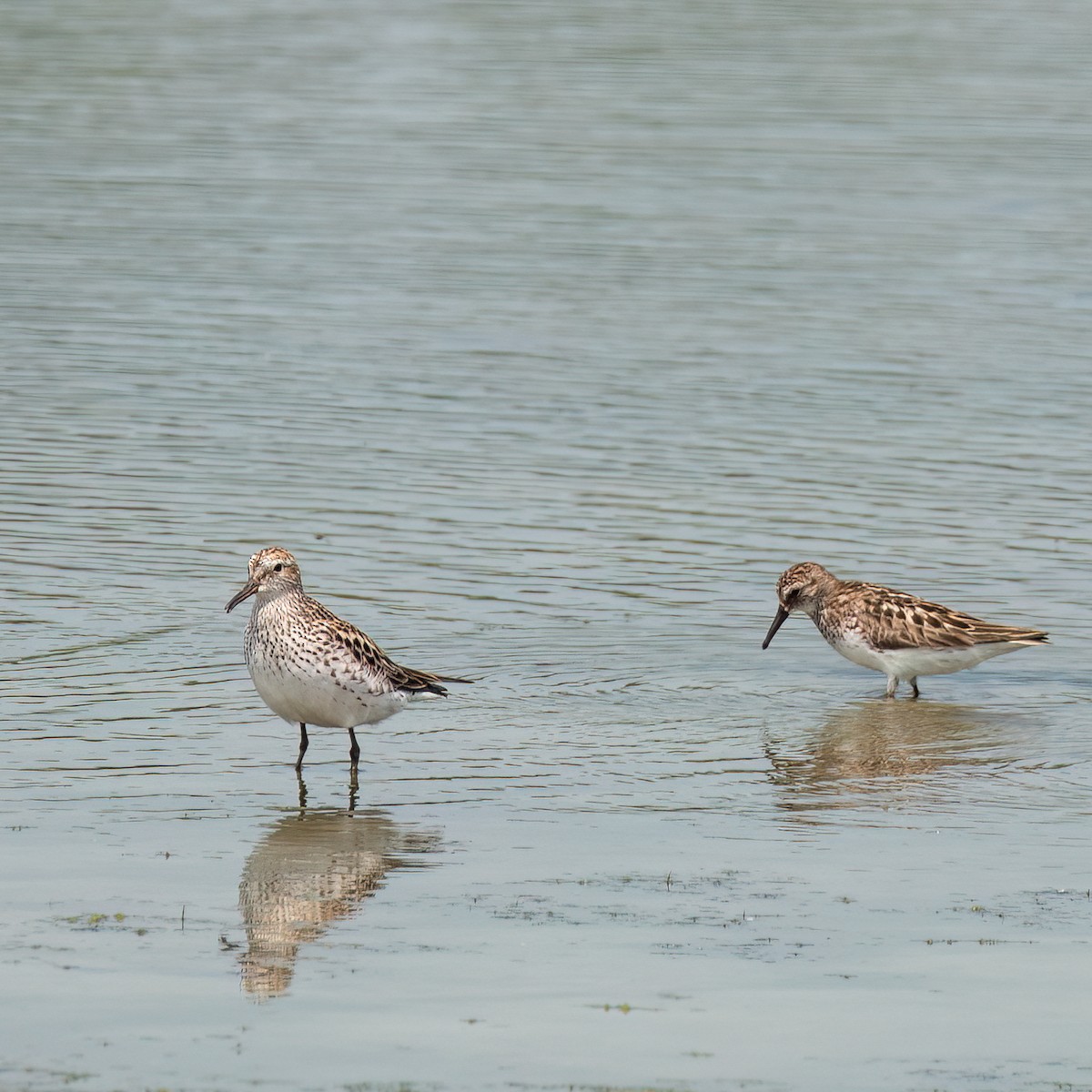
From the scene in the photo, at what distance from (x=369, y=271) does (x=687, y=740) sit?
1564cm

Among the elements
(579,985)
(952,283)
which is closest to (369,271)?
(952,283)

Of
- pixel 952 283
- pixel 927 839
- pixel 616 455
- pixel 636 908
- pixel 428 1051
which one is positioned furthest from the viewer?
pixel 952 283

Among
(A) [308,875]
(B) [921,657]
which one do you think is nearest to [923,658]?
(B) [921,657]

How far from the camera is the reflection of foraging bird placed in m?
14.8

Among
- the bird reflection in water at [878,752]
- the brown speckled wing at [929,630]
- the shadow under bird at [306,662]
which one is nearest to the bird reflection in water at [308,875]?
the shadow under bird at [306,662]

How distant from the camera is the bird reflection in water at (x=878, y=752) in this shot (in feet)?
41.5

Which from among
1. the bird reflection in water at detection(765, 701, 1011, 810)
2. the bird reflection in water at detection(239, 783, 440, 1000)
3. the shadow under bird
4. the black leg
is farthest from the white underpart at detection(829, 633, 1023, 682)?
the bird reflection in water at detection(239, 783, 440, 1000)

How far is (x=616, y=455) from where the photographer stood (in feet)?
68.7

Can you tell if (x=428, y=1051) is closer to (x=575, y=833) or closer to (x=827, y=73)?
(x=575, y=833)

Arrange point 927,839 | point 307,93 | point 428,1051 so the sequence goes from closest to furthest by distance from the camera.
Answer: point 428,1051, point 927,839, point 307,93

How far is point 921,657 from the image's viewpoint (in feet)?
48.8

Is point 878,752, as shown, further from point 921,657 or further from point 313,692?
point 313,692

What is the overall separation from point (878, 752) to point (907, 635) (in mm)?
1417

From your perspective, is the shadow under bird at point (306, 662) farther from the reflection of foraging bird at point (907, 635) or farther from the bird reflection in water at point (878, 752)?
the reflection of foraging bird at point (907, 635)
